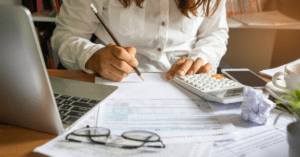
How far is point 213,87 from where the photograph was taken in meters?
0.65

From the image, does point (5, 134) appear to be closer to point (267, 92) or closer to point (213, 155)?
point (213, 155)

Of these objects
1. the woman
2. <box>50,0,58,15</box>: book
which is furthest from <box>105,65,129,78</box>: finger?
<box>50,0,58,15</box>: book

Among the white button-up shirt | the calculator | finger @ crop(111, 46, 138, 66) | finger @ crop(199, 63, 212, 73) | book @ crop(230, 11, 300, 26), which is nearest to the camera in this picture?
the calculator

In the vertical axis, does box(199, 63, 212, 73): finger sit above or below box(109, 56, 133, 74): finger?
below

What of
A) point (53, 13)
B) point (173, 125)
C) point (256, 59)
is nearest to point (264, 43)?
point (256, 59)

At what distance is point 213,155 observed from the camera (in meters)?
0.41

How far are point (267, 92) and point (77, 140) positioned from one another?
1.64 ft

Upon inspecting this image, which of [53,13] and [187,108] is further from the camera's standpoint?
[53,13]

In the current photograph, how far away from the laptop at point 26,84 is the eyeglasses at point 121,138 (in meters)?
0.03

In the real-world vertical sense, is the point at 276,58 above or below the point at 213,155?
below

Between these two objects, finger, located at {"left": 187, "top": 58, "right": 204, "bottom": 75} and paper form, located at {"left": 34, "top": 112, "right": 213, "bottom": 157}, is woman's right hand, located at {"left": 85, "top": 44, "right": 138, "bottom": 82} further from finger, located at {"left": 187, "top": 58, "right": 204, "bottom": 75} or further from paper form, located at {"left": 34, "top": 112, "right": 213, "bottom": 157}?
paper form, located at {"left": 34, "top": 112, "right": 213, "bottom": 157}

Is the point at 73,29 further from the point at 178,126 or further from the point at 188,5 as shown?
the point at 178,126

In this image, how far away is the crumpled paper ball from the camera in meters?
0.51

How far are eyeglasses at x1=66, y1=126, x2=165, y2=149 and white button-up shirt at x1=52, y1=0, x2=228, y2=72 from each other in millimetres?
473
